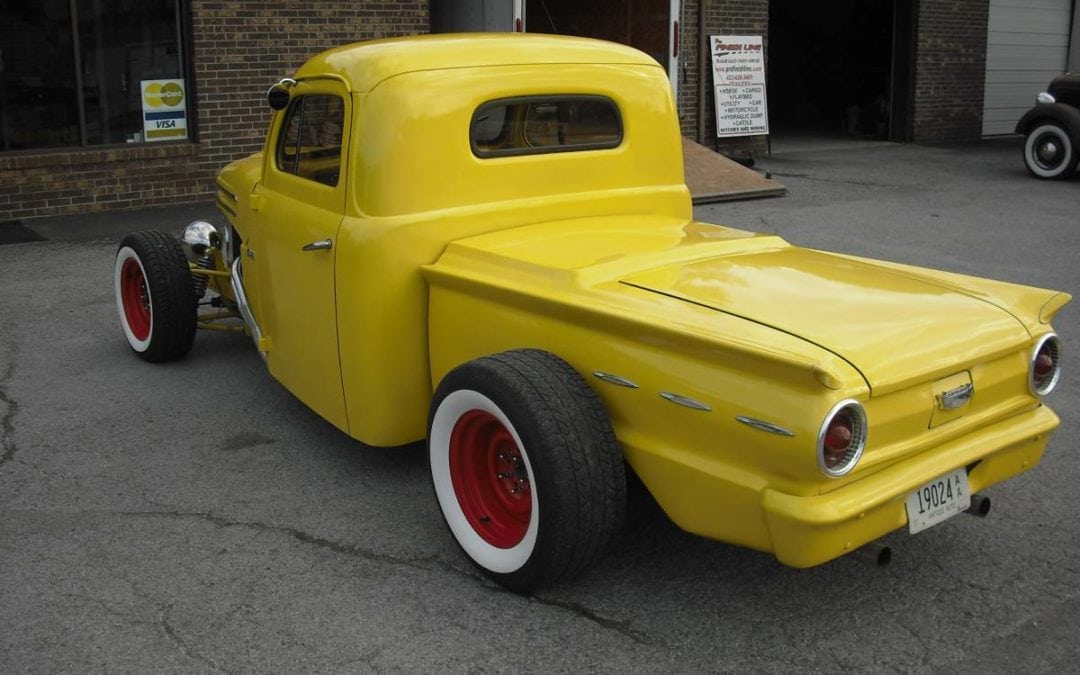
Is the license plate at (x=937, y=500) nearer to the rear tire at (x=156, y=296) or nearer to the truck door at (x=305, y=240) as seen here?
the truck door at (x=305, y=240)

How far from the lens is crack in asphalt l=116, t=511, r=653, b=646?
10.9 feet

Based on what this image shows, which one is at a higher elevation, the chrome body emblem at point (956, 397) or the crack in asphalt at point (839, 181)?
the chrome body emblem at point (956, 397)

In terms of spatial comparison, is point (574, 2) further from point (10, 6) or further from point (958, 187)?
point (10, 6)

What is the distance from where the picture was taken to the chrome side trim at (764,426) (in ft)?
9.39

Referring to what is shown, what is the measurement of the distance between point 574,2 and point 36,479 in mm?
11569

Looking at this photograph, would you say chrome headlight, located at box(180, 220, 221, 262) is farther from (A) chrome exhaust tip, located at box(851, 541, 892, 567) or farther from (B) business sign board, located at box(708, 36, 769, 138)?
(B) business sign board, located at box(708, 36, 769, 138)

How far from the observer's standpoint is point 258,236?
496cm

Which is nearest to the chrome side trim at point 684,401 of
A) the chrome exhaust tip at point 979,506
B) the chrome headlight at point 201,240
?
the chrome exhaust tip at point 979,506

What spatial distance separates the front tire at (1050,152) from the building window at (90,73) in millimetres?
10212

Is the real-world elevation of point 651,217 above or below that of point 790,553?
above

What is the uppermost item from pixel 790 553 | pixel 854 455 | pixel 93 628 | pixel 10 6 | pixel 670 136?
pixel 10 6

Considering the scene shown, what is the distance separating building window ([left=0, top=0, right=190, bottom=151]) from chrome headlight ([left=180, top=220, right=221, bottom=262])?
4988mm

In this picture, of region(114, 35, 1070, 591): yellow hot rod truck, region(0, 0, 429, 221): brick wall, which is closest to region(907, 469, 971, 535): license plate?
region(114, 35, 1070, 591): yellow hot rod truck

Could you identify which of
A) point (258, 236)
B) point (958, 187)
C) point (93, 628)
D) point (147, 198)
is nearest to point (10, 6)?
point (147, 198)
